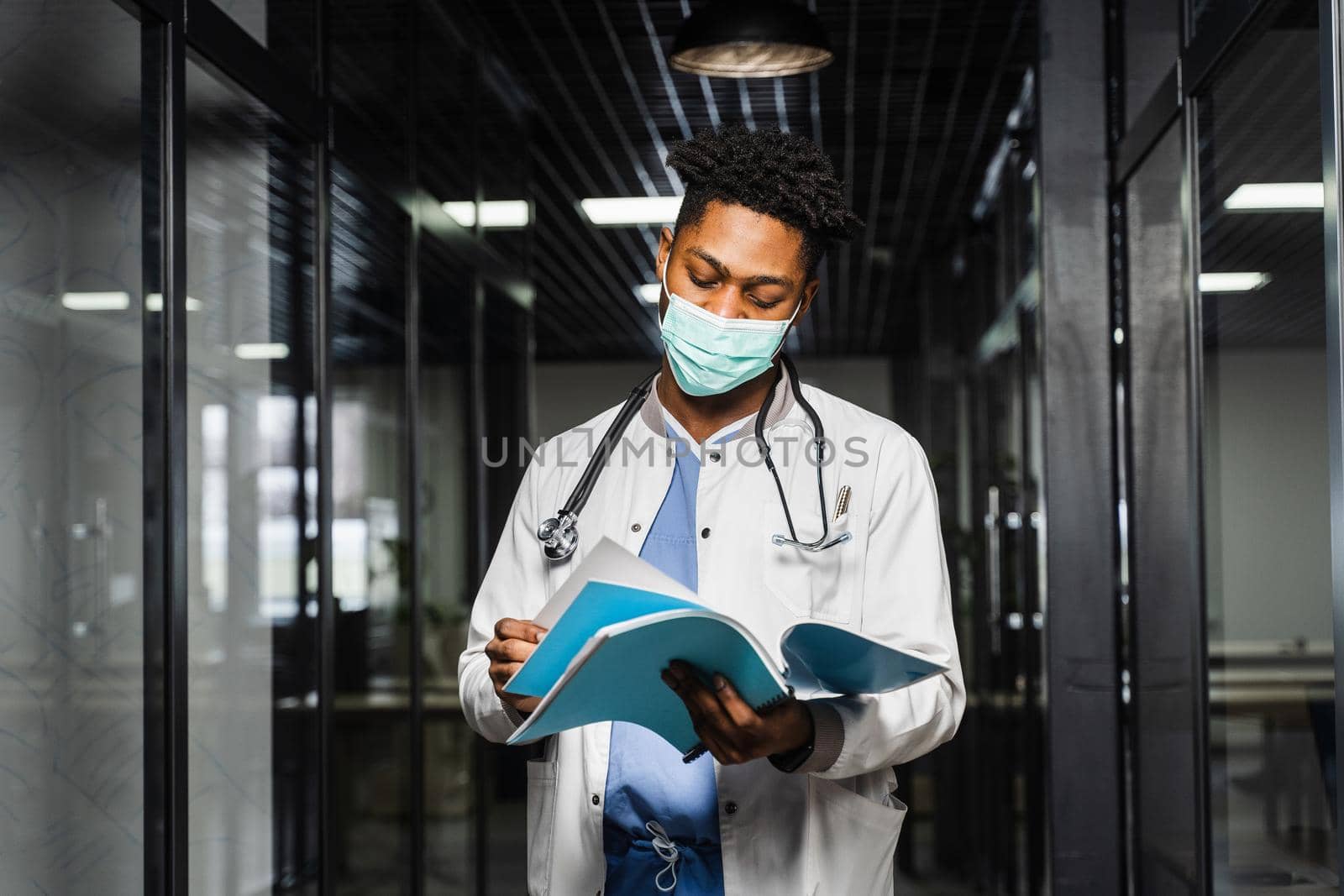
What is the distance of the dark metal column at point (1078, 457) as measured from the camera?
9.82 feet

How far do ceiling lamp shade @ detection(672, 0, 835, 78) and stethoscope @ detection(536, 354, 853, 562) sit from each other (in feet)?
6.28

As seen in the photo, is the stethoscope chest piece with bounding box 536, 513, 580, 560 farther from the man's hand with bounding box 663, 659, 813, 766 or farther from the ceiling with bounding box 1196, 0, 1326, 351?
the ceiling with bounding box 1196, 0, 1326, 351

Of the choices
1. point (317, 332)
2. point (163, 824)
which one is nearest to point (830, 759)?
point (163, 824)

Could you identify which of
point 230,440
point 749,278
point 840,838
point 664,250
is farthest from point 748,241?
point 230,440

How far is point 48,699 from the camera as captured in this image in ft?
5.70

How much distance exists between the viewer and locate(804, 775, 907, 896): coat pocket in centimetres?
148

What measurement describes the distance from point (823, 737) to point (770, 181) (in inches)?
23.0

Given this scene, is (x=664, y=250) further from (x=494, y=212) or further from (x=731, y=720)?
(x=494, y=212)

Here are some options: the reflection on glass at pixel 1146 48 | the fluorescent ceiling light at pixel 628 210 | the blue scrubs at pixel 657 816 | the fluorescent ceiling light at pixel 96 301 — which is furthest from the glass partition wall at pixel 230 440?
the fluorescent ceiling light at pixel 628 210

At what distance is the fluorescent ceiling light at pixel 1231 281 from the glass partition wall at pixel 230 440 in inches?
61.8

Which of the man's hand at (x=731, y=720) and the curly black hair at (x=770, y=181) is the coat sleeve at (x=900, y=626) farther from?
the curly black hair at (x=770, y=181)

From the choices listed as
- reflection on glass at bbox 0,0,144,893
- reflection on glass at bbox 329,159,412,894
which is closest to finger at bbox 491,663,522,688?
reflection on glass at bbox 0,0,144,893

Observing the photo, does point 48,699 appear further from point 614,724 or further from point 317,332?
point 317,332

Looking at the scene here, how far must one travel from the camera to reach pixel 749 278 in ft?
5.01
